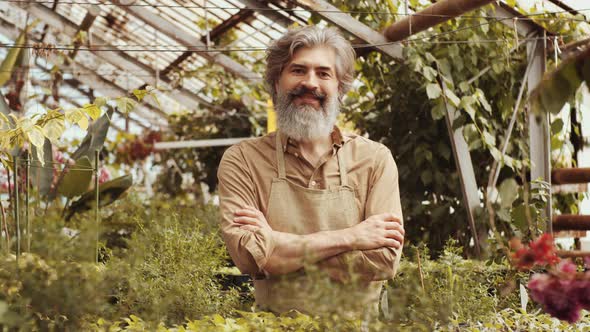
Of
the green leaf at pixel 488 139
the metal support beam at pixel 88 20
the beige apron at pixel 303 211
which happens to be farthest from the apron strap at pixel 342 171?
the metal support beam at pixel 88 20

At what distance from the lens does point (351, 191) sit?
2.17 metres

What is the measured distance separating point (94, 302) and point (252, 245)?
2.53 ft

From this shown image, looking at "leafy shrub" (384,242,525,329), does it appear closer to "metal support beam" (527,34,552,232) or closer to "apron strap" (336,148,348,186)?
"apron strap" (336,148,348,186)

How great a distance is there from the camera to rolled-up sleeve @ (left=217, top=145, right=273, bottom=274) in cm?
198

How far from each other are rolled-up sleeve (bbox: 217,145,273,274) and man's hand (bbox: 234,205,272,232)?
18 millimetres

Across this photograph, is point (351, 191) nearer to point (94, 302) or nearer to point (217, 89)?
point (94, 302)

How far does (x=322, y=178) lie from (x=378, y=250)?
28cm

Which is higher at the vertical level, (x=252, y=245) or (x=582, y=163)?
(x=582, y=163)

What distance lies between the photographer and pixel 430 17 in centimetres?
434

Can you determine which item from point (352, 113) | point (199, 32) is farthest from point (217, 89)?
point (352, 113)

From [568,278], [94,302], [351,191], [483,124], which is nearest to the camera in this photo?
[568,278]

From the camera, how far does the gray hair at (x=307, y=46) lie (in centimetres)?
226

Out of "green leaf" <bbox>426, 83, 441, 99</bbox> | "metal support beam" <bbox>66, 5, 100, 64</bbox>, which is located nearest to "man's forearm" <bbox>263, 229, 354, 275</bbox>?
"green leaf" <bbox>426, 83, 441, 99</bbox>

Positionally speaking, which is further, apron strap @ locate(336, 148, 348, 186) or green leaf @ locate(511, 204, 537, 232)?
green leaf @ locate(511, 204, 537, 232)
